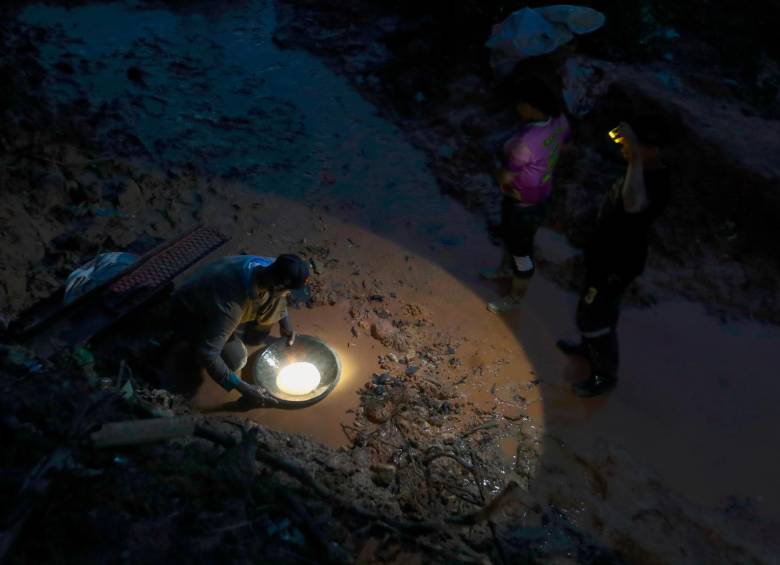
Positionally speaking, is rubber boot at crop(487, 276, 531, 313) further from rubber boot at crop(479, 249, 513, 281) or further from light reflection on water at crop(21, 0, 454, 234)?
light reflection on water at crop(21, 0, 454, 234)

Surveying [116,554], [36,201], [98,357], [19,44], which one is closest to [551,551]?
[116,554]

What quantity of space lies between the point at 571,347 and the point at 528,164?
4.87ft

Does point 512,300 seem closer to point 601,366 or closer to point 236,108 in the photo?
point 601,366

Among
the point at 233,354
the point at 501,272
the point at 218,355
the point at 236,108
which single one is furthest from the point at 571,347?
the point at 236,108

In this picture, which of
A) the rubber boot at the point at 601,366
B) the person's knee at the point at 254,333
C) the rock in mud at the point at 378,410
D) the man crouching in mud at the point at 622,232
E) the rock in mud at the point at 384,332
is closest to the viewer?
the man crouching in mud at the point at 622,232

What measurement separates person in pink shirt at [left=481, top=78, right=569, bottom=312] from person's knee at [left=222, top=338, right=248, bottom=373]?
2.07 metres

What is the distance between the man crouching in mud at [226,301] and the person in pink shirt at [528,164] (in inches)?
61.5

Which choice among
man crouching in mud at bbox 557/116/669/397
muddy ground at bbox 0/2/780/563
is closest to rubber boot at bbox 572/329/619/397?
man crouching in mud at bbox 557/116/669/397

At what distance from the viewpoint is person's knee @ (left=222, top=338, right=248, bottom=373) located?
12.5 feet

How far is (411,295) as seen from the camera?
15.6 ft

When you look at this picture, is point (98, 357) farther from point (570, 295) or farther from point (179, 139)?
point (570, 295)

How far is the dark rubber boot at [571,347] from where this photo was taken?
439 cm

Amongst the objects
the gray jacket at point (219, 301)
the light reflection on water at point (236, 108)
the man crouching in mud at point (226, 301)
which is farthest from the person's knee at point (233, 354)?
the light reflection on water at point (236, 108)

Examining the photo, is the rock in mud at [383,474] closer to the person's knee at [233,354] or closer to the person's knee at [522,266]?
the person's knee at [233,354]
